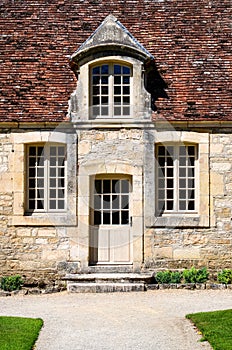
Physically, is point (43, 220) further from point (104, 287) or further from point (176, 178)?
point (176, 178)

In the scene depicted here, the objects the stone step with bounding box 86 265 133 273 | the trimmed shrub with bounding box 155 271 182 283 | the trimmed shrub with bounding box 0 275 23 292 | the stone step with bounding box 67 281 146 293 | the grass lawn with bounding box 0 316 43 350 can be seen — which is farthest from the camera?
the stone step with bounding box 86 265 133 273

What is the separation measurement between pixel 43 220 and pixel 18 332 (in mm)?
6068

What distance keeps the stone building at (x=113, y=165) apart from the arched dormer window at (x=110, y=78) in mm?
25

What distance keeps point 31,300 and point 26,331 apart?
153 inches

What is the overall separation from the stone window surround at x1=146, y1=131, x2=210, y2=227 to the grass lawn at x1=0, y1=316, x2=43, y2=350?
5472 mm

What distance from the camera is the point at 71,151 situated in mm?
16906

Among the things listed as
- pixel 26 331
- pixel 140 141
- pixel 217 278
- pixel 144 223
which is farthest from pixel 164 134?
pixel 26 331

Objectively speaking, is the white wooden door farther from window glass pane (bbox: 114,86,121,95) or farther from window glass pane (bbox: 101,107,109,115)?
window glass pane (bbox: 114,86,121,95)

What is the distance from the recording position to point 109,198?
1714 centimetres

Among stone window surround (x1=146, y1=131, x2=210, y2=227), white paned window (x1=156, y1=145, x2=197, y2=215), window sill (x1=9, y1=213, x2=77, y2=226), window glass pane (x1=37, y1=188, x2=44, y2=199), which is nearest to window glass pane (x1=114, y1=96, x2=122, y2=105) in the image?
stone window surround (x1=146, y1=131, x2=210, y2=227)

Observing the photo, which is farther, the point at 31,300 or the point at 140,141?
the point at 140,141

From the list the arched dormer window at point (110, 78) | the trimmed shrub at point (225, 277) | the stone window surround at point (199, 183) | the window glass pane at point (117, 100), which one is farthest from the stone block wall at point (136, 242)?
→ the window glass pane at point (117, 100)

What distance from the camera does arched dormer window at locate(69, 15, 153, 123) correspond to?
16875mm

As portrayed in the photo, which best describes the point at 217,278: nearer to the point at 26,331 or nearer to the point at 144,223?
the point at 144,223
